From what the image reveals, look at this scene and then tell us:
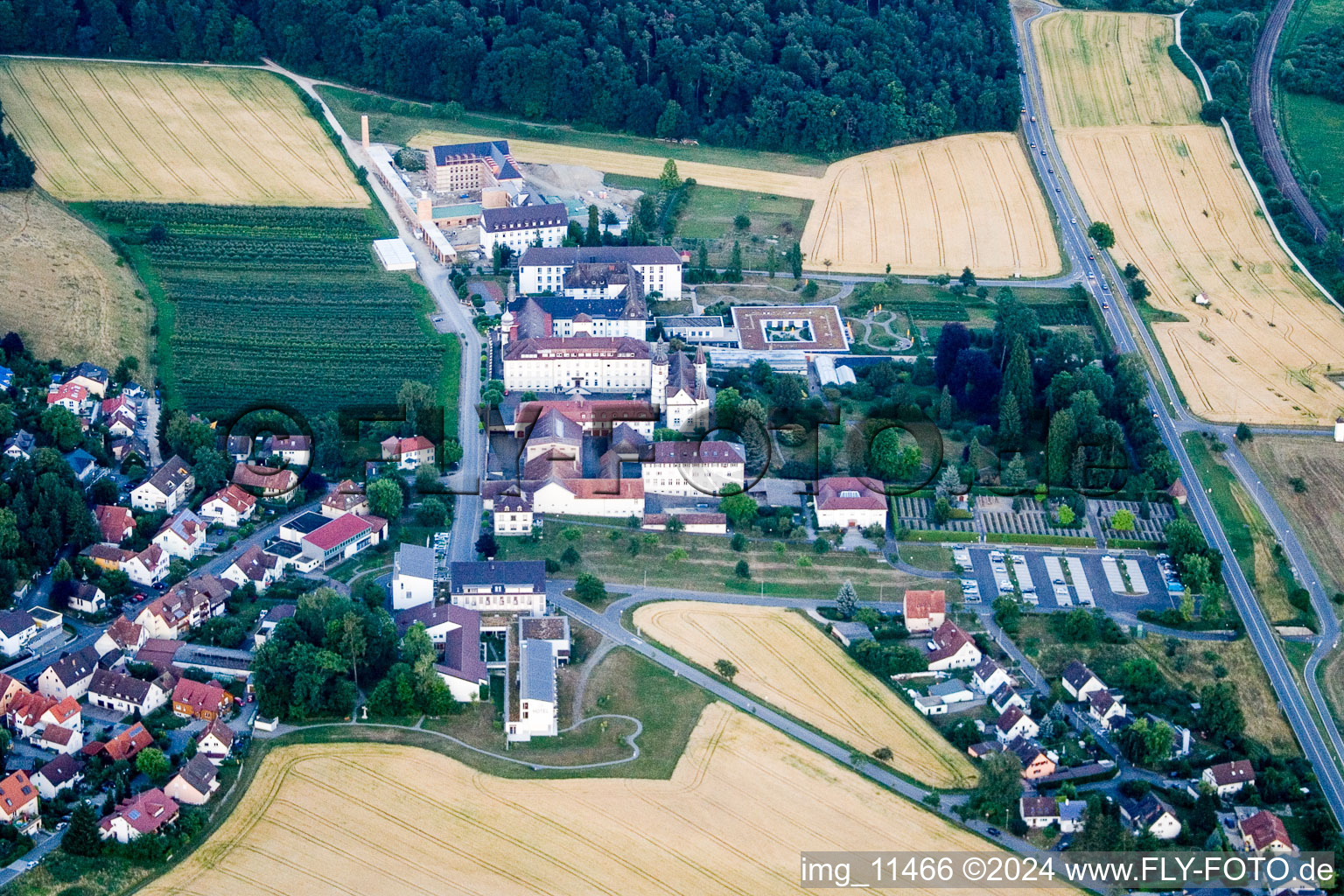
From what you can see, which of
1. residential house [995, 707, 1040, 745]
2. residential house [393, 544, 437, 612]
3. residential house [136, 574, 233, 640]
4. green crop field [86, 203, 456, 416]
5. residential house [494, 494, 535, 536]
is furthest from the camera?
green crop field [86, 203, 456, 416]

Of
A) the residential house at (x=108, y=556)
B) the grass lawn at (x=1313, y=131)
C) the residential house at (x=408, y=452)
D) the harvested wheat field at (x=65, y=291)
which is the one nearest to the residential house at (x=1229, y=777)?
the residential house at (x=408, y=452)

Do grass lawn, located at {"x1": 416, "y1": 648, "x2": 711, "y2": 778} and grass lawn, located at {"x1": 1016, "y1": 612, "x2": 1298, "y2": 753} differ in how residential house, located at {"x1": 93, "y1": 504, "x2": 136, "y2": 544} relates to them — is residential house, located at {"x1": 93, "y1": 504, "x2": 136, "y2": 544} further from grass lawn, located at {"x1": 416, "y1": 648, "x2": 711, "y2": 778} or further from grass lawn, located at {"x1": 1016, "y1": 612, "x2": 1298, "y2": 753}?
grass lawn, located at {"x1": 1016, "y1": 612, "x2": 1298, "y2": 753}

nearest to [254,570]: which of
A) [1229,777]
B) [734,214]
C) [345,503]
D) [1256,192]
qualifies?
[345,503]

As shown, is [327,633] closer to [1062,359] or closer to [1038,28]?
[1062,359]

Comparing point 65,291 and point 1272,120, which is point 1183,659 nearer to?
point 65,291

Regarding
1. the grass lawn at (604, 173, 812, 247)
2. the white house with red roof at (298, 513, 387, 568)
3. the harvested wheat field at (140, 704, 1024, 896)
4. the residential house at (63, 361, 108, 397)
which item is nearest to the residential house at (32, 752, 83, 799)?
the harvested wheat field at (140, 704, 1024, 896)

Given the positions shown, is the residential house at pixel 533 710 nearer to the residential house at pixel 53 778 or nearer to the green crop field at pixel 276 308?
the residential house at pixel 53 778
